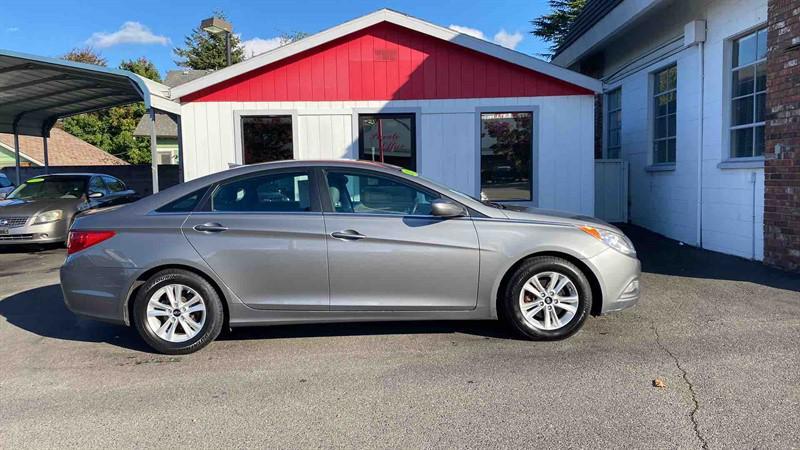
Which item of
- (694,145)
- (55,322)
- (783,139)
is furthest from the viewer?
(694,145)

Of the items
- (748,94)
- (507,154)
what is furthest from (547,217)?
(507,154)

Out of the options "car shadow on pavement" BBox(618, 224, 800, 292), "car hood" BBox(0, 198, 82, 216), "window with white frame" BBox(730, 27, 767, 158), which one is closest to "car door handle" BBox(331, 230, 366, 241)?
"car shadow on pavement" BBox(618, 224, 800, 292)

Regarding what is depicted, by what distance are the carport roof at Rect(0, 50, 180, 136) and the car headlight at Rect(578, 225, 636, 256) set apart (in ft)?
22.3

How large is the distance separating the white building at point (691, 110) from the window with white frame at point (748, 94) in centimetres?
1

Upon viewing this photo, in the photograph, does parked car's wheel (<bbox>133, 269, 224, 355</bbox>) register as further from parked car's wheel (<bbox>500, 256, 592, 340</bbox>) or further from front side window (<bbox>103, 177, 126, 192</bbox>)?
front side window (<bbox>103, 177, 126, 192</bbox>)

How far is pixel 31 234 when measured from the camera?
9883mm

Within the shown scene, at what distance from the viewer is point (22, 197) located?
1076 centimetres

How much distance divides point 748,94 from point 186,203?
25.0ft

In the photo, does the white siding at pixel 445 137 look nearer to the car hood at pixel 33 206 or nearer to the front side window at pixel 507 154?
the front side window at pixel 507 154

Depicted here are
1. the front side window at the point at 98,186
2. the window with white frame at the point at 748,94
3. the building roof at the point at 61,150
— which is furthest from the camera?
the building roof at the point at 61,150

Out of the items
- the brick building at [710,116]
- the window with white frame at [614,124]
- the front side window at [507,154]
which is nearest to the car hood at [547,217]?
the brick building at [710,116]

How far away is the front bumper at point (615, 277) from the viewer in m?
4.72

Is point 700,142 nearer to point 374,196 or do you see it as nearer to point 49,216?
point 374,196

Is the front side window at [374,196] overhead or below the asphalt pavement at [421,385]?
overhead
